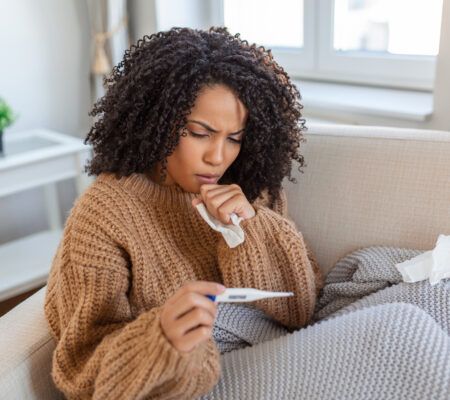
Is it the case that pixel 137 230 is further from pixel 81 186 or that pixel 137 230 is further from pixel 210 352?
pixel 81 186

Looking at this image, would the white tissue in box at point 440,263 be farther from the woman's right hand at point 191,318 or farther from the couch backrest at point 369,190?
the woman's right hand at point 191,318

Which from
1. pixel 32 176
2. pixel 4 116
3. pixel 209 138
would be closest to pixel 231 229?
pixel 209 138

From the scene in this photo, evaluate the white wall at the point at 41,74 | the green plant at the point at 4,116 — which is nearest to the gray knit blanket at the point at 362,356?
the green plant at the point at 4,116

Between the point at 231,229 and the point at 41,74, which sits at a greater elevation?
the point at 41,74

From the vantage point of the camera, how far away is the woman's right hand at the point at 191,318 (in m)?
0.73

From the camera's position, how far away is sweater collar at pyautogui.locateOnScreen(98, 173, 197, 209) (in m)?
0.99

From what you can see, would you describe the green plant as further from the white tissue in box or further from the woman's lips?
the white tissue in box

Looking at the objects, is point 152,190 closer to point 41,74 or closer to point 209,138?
point 209,138

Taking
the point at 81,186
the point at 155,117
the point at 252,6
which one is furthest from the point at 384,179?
the point at 252,6

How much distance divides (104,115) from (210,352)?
1.53 ft

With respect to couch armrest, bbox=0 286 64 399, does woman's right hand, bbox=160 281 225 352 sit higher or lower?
higher

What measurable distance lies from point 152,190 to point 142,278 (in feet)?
0.55

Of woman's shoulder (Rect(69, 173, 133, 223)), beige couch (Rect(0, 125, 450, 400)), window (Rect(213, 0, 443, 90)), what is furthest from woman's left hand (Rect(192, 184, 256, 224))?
window (Rect(213, 0, 443, 90))

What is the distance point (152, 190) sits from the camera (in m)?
1.02
